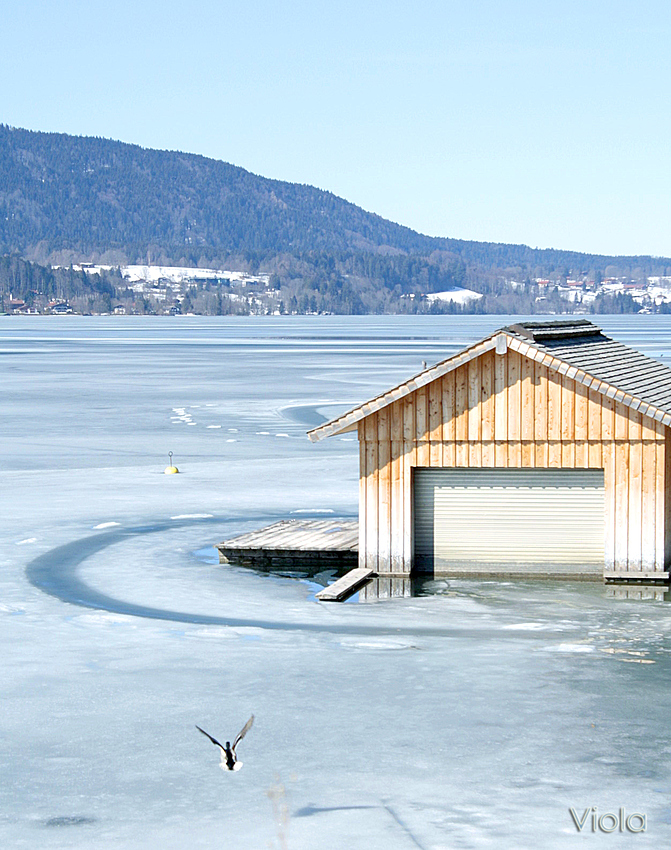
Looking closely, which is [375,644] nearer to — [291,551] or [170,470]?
[291,551]

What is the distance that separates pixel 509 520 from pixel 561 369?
2.67 meters

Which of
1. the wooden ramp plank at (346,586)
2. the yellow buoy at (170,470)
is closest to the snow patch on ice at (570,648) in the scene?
the wooden ramp plank at (346,586)

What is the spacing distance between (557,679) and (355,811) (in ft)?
14.5

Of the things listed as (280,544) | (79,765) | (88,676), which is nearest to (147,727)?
(79,765)

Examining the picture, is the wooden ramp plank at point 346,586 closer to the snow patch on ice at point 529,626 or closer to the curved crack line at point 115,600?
the curved crack line at point 115,600

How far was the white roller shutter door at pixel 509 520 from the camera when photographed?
20.3m

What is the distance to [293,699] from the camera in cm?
1361

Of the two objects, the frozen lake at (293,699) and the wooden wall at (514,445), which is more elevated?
the wooden wall at (514,445)

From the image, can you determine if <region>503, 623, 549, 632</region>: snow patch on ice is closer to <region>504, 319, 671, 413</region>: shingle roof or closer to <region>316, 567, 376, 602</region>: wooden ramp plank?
<region>316, 567, 376, 602</region>: wooden ramp plank

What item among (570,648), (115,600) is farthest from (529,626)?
(115,600)

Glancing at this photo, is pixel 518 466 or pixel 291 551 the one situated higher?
pixel 518 466

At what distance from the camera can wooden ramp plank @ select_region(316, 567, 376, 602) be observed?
741 inches

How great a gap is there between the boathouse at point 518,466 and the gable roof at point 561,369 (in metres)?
0.03

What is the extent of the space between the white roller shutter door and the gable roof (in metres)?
1.42
